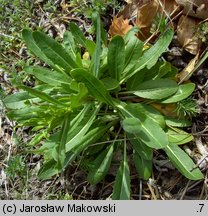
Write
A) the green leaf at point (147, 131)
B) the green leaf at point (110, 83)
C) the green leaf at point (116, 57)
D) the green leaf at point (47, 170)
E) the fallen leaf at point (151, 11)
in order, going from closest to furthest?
1. the green leaf at point (147, 131)
2. the green leaf at point (116, 57)
3. the green leaf at point (110, 83)
4. the green leaf at point (47, 170)
5. the fallen leaf at point (151, 11)

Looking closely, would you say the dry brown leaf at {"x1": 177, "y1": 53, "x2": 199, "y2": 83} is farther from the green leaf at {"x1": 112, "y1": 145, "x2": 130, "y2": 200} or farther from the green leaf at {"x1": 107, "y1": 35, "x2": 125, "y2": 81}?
the green leaf at {"x1": 112, "y1": 145, "x2": 130, "y2": 200}

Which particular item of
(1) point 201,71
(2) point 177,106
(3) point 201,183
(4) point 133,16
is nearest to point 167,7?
(4) point 133,16

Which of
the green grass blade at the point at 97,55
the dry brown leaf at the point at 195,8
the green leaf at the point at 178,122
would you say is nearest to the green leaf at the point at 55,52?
the green grass blade at the point at 97,55

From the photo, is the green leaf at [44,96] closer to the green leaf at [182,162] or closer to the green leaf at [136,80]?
the green leaf at [136,80]

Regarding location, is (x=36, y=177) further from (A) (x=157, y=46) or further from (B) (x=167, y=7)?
(B) (x=167, y=7)

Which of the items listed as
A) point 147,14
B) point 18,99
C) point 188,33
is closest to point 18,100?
point 18,99
